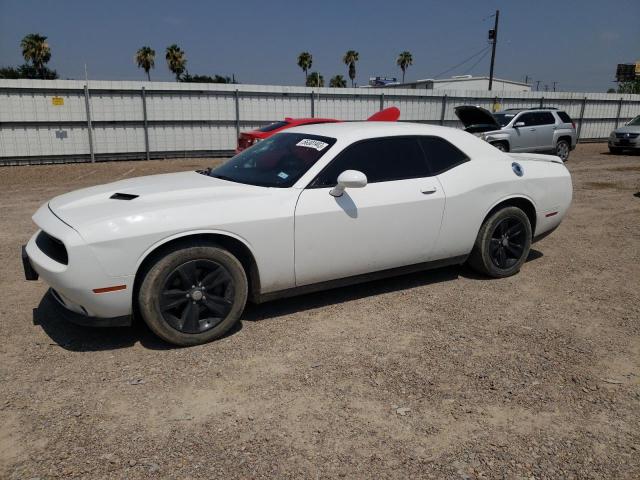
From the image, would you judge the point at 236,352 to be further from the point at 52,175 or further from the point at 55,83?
the point at 55,83

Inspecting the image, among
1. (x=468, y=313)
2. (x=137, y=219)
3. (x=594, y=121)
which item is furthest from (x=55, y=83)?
(x=594, y=121)

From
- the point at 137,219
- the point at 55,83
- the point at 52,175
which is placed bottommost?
the point at 52,175

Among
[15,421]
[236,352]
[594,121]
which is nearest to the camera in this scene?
[15,421]

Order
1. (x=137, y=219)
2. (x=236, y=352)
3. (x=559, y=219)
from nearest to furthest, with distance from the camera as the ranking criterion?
1. (x=137, y=219)
2. (x=236, y=352)
3. (x=559, y=219)

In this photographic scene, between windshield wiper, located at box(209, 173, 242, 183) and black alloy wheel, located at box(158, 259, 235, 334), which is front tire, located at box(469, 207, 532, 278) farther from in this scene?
black alloy wheel, located at box(158, 259, 235, 334)

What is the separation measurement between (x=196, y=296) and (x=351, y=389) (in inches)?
49.9

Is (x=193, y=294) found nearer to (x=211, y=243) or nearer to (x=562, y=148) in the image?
(x=211, y=243)

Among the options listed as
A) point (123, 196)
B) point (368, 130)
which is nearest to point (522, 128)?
point (368, 130)

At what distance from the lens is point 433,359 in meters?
3.49

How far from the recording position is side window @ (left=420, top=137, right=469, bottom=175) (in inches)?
180

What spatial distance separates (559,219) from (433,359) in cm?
292

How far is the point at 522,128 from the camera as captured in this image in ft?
47.7

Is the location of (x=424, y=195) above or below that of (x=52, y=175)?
above

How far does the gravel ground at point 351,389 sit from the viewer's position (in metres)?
2.50
